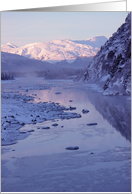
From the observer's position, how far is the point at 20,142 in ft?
16.5

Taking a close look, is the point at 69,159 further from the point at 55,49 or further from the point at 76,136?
the point at 55,49

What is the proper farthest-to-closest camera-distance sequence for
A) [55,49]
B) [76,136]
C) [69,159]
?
[55,49] → [76,136] → [69,159]

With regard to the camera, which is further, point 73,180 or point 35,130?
point 35,130

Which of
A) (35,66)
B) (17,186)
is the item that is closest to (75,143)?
(17,186)

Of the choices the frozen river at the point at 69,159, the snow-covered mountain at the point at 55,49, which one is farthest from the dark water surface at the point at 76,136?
the snow-covered mountain at the point at 55,49

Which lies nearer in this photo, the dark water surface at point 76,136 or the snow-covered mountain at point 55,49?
the dark water surface at point 76,136

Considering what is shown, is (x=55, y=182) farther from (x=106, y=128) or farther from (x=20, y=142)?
(x=106, y=128)

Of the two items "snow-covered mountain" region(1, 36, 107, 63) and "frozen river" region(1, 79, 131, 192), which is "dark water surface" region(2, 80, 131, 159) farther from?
"snow-covered mountain" region(1, 36, 107, 63)

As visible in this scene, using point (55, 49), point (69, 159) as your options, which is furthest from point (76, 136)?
point (55, 49)

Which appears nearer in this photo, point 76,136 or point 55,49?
point 76,136

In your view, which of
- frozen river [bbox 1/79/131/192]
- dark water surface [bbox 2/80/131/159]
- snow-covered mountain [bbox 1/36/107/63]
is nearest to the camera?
frozen river [bbox 1/79/131/192]

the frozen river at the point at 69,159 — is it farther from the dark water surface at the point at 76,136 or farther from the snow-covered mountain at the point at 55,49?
the snow-covered mountain at the point at 55,49

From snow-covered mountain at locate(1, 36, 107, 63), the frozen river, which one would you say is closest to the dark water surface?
the frozen river

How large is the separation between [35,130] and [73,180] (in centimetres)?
293
